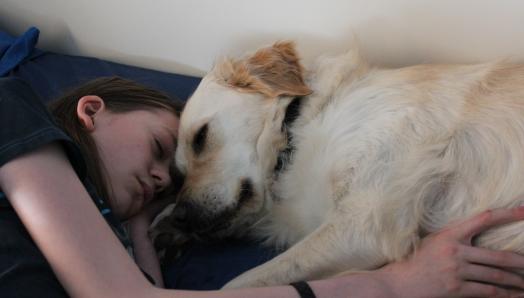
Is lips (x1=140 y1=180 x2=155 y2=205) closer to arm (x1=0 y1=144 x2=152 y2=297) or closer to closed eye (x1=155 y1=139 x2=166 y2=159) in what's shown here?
closed eye (x1=155 y1=139 x2=166 y2=159)

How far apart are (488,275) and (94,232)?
0.84 m

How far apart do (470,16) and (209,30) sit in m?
0.96

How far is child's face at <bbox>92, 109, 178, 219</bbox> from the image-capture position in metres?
1.49

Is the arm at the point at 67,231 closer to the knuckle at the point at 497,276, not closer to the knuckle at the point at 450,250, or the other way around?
the knuckle at the point at 450,250

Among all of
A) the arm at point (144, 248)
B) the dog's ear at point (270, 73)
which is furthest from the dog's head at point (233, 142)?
the arm at point (144, 248)

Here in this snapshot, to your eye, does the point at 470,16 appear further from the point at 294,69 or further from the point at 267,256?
the point at 267,256

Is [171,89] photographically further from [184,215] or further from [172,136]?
[184,215]

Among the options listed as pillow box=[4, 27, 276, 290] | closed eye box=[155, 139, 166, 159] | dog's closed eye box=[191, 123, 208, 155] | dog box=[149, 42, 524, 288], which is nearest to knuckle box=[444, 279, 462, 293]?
dog box=[149, 42, 524, 288]

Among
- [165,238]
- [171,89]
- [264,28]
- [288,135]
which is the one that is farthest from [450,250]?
[171,89]

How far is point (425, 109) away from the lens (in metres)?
1.37

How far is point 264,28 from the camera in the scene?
79.2 inches

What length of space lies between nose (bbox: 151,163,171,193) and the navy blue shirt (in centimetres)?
30

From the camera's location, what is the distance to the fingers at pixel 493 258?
123cm

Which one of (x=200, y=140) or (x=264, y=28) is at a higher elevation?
(x=264, y=28)
